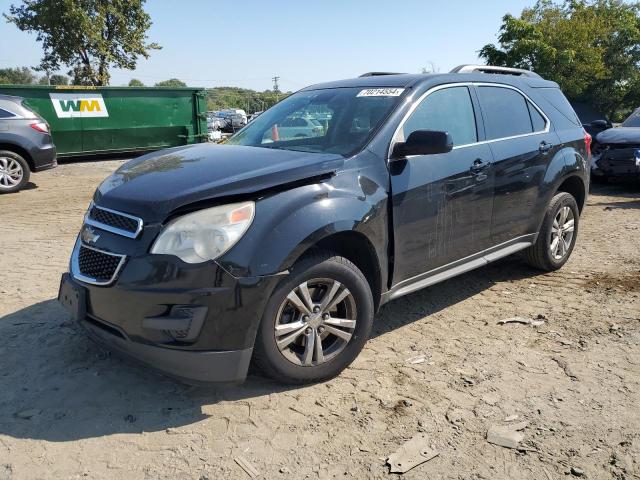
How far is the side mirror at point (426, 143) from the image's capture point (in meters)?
3.27

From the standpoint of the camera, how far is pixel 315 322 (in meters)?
3.03

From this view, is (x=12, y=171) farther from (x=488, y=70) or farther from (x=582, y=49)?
(x=582, y=49)

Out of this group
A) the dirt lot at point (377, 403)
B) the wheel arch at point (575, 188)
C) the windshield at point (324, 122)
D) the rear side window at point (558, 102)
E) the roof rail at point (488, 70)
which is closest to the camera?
the dirt lot at point (377, 403)

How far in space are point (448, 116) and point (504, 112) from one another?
30.7 inches

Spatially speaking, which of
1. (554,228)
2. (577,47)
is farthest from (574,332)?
(577,47)

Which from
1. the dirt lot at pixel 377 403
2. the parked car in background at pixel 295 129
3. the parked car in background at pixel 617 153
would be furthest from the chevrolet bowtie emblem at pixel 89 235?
the parked car in background at pixel 617 153

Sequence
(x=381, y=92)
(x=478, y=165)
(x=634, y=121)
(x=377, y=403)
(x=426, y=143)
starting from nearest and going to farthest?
(x=377, y=403) → (x=426, y=143) → (x=381, y=92) → (x=478, y=165) → (x=634, y=121)

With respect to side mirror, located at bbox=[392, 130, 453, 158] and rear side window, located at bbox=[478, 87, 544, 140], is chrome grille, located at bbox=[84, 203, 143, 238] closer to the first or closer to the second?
side mirror, located at bbox=[392, 130, 453, 158]

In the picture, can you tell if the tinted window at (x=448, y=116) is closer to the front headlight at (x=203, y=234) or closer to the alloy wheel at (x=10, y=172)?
the front headlight at (x=203, y=234)

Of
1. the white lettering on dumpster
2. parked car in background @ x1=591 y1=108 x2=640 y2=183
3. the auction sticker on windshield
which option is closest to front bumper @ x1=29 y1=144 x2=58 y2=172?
the white lettering on dumpster

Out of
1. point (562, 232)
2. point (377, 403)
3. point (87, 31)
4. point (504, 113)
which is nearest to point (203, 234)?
point (377, 403)

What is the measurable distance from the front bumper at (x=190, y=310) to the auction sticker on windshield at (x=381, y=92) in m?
1.73

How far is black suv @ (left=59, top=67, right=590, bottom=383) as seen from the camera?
8.80ft

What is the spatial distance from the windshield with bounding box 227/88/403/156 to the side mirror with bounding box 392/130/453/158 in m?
0.27
